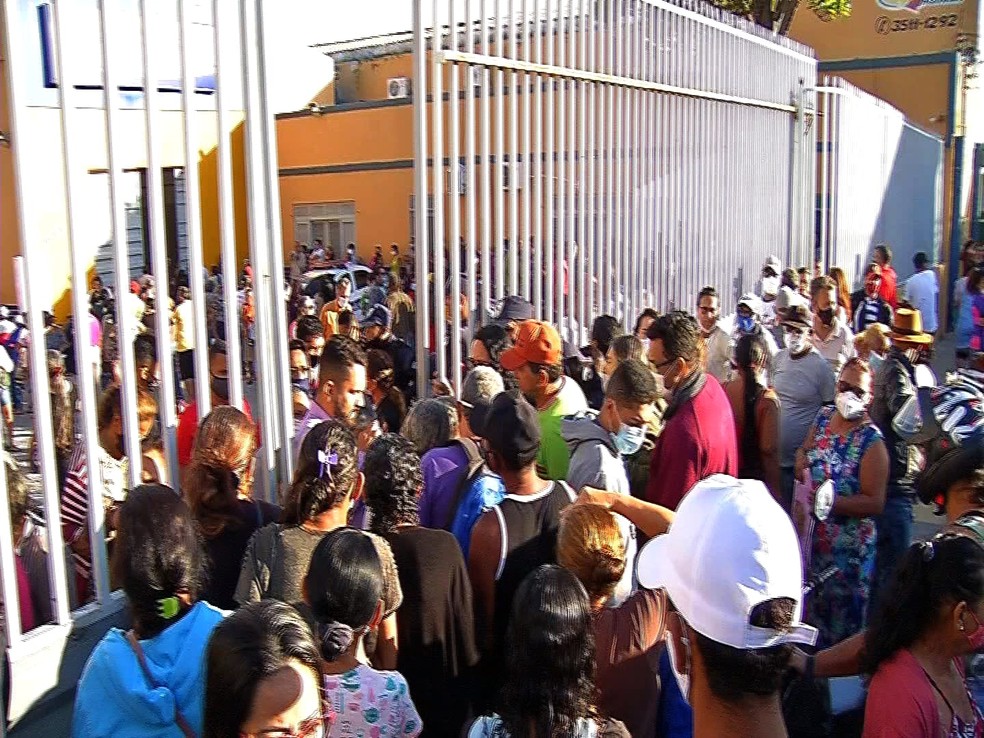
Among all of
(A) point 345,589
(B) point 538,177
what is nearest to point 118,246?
(A) point 345,589

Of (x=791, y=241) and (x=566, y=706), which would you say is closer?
(x=566, y=706)

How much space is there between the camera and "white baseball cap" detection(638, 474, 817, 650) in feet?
6.40

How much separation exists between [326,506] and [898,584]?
5.40 feet

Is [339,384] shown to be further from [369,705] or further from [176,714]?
[176,714]

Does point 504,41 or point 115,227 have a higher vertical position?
point 504,41

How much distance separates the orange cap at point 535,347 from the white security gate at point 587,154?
1.31ft

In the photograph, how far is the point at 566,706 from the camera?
2.29m

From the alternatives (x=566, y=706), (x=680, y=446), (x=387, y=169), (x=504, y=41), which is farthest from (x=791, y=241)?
(x=387, y=169)

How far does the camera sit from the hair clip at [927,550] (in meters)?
2.48

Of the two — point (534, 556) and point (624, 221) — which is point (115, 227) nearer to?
point (534, 556)

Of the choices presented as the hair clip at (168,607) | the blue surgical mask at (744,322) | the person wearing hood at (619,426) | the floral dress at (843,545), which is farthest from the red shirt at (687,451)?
the blue surgical mask at (744,322)

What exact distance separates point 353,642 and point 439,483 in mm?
1087

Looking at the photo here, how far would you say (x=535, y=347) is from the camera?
14.3 feet

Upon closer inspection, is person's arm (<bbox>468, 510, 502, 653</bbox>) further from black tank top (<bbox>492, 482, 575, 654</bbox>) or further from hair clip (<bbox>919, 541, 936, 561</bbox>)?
hair clip (<bbox>919, 541, 936, 561</bbox>)
